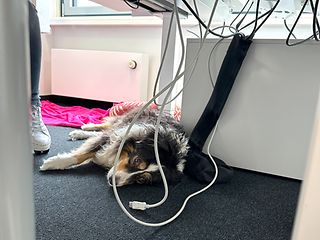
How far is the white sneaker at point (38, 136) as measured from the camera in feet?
4.47

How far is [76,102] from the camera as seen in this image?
277cm

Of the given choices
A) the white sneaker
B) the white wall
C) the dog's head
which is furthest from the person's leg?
the white wall

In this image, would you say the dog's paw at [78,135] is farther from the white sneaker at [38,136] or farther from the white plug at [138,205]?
the white plug at [138,205]

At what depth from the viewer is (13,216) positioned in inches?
14.2

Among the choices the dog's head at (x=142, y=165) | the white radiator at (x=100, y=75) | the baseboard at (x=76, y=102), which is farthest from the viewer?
the baseboard at (x=76, y=102)

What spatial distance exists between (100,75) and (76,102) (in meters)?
0.41

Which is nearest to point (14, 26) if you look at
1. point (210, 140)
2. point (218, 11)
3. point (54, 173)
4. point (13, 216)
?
point (13, 216)

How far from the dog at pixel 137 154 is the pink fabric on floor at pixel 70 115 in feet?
2.60

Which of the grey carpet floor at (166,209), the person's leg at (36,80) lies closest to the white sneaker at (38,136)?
the person's leg at (36,80)

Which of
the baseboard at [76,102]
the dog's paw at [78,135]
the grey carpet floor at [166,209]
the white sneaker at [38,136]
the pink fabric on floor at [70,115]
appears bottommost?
the baseboard at [76,102]

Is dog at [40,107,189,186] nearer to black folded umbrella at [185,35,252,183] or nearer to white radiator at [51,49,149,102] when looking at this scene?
black folded umbrella at [185,35,252,183]

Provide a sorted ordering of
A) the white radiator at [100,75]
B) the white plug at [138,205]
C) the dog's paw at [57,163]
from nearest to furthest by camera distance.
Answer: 1. the white plug at [138,205]
2. the dog's paw at [57,163]
3. the white radiator at [100,75]

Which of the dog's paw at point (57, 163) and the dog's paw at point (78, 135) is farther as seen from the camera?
the dog's paw at point (78, 135)

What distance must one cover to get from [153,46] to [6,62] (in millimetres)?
2184
